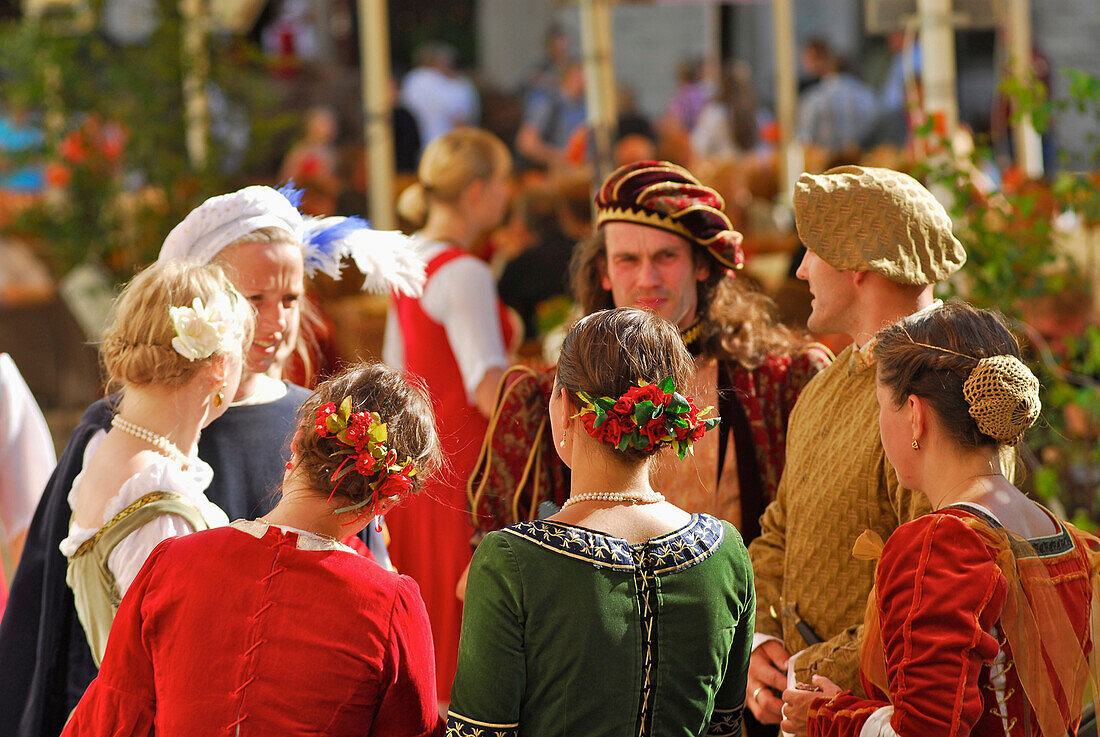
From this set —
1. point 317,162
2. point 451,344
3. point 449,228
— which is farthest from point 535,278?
point 317,162

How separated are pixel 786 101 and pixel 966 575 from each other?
7.00 metres

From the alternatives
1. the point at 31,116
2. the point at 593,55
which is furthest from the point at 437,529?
the point at 31,116

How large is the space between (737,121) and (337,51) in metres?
4.29

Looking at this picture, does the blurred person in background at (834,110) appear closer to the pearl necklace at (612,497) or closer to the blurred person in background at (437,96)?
the blurred person in background at (437,96)

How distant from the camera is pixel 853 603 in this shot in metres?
2.29

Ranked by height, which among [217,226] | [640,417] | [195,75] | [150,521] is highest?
[195,75]

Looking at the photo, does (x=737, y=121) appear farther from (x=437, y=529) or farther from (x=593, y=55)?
(x=437, y=529)

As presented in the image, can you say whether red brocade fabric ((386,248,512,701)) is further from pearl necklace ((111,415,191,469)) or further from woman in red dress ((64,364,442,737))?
woman in red dress ((64,364,442,737))

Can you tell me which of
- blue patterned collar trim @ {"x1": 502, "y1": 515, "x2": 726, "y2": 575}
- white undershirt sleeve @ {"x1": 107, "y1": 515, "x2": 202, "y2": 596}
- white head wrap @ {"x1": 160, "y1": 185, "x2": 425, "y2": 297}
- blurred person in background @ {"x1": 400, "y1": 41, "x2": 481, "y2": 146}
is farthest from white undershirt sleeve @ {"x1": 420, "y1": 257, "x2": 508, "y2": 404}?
blurred person in background @ {"x1": 400, "y1": 41, "x2": 481, "y2": 146}

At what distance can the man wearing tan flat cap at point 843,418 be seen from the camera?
2248 mm

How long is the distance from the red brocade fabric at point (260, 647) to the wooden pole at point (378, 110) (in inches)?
197

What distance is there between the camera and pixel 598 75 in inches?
240

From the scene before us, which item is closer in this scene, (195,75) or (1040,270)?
(1040,270)

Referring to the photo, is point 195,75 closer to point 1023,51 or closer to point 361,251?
point 361,251
